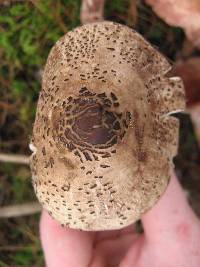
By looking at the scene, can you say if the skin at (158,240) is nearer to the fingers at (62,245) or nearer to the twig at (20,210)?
the fingers at (62,245)

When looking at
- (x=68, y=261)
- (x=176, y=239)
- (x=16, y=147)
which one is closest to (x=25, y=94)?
(x=16, y=147)

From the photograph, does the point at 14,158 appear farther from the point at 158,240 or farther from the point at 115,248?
the point at 158,240

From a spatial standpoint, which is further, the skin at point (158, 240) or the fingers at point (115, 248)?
the fingers at point (115, 248)

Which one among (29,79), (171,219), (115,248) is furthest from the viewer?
(29,79)

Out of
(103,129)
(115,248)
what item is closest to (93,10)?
(103,129)

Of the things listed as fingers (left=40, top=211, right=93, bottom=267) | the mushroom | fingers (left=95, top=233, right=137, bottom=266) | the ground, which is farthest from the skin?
the ground

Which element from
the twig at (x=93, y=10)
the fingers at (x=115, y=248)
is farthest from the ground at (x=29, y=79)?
the fingers at (x=115, y=248)

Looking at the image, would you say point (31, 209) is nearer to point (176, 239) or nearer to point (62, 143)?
point (176, 239)
